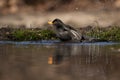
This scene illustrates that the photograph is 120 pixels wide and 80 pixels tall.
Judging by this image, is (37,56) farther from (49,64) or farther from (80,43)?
(80,43)

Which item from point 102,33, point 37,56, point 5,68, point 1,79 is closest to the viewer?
point 1,79

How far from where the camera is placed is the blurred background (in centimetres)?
1941

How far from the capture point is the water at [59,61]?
7969mm

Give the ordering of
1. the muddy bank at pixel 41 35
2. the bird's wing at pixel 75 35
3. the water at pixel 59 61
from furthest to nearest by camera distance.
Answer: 1. the muddy bank at pixel 41 35
2. the bird's wing at pixel 75 35
3. the water at pixel 59 61

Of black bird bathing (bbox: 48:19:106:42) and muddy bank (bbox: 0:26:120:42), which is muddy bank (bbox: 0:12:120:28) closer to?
muddy bank (bbox: 0:26:120:42)

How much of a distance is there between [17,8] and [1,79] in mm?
13887

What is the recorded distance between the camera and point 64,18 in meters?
19.8

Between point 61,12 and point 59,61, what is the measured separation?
11.4 meters

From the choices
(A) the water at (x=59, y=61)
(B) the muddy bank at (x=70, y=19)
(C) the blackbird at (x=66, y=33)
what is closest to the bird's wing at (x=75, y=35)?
(C) the blackbird at (x=66, y=33)

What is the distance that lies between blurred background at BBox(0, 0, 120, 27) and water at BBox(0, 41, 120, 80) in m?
5.70

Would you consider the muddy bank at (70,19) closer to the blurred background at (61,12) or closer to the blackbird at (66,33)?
the blurred background at (61,12)

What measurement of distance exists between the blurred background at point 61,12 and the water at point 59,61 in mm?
5705

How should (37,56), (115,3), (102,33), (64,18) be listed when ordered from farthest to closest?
(115,3) → (64,18) → (102,33) → (37,56)

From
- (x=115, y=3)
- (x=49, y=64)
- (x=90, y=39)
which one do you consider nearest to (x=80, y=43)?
(x=90, y=39)
